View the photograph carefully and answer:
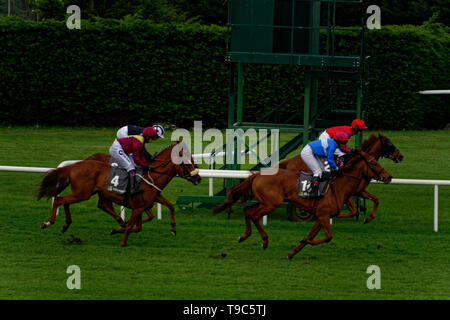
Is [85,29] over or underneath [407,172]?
over

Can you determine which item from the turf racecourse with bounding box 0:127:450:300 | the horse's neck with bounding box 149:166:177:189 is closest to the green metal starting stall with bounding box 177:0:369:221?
the turf racecourse with bounding box 0:127:450:300

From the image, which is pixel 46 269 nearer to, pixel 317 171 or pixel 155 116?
pixel 317 171

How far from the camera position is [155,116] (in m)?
19.8

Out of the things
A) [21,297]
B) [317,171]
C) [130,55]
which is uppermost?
[130,55]

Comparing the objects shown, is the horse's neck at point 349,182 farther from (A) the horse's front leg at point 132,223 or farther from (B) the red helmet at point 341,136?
(A) the horse's front leg at point 132,223

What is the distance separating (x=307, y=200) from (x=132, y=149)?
87.1 inches

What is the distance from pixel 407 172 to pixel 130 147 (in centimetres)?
752

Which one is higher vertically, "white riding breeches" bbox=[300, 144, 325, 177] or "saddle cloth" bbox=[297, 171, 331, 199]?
"white riding breeches" bbox=[300, 144, 325, 177]

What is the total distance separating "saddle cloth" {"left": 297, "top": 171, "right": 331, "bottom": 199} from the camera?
9.10 metres

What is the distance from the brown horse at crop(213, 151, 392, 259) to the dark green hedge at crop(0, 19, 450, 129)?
10340mm

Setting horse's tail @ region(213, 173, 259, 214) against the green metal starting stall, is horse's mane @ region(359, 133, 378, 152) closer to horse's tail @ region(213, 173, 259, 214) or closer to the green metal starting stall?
the green metal starting stall

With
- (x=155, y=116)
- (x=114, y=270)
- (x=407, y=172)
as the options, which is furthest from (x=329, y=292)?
(x=155, y=116)

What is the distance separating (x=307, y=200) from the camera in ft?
30.0
